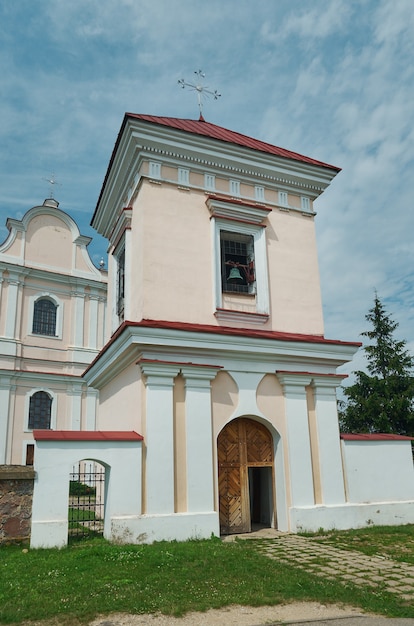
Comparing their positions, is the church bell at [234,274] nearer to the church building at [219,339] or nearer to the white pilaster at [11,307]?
the church building at [219,339]

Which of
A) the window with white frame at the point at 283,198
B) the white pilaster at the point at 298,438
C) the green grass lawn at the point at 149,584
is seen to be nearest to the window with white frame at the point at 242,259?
the window with white frame at the point at 283,198

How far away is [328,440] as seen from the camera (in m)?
10.5

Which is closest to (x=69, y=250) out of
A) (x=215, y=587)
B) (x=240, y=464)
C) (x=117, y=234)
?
(x=117, y=234)

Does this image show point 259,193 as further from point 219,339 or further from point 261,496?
point 261,496

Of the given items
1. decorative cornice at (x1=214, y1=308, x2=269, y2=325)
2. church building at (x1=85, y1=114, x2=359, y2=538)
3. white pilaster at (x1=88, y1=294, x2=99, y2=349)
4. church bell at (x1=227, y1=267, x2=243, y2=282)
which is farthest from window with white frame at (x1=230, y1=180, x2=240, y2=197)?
white pilaster at (x1=88, y1=294, x2=99, y2=349)

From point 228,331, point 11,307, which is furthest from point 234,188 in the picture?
point 11,307

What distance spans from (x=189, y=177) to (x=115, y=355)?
4162mm

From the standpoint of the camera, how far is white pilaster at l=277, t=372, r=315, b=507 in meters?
9.98

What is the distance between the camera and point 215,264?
10867mm

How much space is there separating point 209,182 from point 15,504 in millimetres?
7440

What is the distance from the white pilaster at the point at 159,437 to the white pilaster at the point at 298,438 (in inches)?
98.2

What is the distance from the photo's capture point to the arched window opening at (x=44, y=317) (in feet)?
79.3

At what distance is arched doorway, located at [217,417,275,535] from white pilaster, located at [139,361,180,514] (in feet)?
4.39

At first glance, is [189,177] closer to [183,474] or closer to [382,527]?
[183,474]
